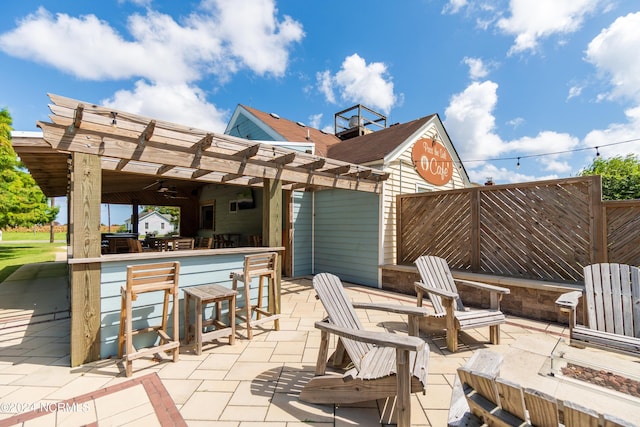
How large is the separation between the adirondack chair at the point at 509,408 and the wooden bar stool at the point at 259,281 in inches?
107

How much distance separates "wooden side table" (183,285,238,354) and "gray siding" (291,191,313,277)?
392 centimetres

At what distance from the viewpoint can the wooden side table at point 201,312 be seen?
3059mm

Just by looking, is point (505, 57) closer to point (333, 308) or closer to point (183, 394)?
point (333, 308)

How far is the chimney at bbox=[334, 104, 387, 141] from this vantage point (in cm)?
1106

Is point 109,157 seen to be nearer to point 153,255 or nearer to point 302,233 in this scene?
point 153,255

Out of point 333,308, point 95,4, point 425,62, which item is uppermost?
point 425,62

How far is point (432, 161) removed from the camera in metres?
7.73

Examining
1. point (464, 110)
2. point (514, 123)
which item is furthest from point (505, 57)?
point (464, 110)

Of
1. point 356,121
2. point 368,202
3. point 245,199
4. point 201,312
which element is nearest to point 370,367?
point 201,312

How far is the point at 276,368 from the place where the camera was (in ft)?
9.12

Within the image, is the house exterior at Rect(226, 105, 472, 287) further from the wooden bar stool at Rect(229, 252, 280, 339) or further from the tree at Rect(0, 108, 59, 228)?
the tree at Rect(0, 108, 59, 228)

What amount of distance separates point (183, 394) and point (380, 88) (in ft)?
38.8

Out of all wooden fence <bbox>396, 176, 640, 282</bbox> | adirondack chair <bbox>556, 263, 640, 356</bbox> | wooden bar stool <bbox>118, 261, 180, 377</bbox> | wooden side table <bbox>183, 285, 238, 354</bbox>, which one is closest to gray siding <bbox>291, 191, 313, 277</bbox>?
wooden fence <bbox>396, 176, 640, 282</bbox>

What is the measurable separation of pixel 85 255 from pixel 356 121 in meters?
10.3
